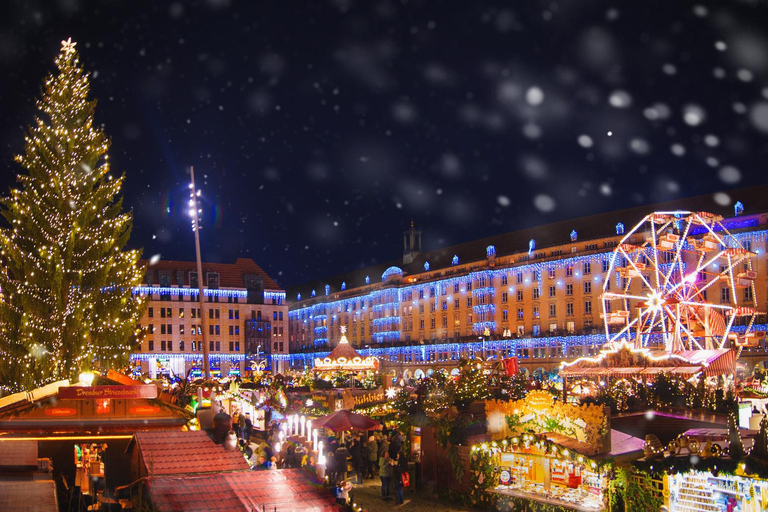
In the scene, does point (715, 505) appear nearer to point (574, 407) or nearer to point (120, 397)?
point (574, 407)

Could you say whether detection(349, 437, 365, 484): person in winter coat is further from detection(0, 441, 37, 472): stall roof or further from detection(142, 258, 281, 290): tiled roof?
detection(142, 258, 281, 290): tiled roof

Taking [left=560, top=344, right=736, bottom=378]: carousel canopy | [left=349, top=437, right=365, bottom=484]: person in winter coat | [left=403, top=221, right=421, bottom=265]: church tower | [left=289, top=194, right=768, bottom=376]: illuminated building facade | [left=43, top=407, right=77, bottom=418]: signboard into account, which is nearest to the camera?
[left=43, top=407, right=77, bottom=418]: signboard

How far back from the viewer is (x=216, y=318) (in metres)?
98.6

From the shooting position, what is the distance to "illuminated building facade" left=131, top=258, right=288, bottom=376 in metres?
93.8

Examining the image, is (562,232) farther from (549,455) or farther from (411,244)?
(549,455)

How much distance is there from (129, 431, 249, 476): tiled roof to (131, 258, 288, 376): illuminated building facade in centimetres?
8514

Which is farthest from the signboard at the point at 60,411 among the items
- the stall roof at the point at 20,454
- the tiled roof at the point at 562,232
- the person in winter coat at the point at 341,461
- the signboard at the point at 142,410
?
the tiled roof at the point at 562,232

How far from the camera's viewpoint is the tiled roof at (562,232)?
229 ft

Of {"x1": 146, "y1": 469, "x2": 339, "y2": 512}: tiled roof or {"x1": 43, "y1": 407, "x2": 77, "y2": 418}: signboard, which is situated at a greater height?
{"x1": 43, "y1": 407, "x2": 77, "y2": 418}: signboard

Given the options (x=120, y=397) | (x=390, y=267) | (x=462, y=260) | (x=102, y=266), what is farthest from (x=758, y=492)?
(x=390, y=267)

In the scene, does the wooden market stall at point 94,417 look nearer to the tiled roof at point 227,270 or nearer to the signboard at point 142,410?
the signboard at point 142,410

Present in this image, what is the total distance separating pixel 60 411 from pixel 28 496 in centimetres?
230

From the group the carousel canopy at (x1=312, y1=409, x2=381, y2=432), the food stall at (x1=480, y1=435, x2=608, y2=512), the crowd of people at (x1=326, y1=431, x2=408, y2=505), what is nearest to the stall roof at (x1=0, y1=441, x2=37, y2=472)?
the crowd of people at (x1=326, y1=431, x2=408, y2=505)

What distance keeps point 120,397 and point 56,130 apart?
16.9 m
